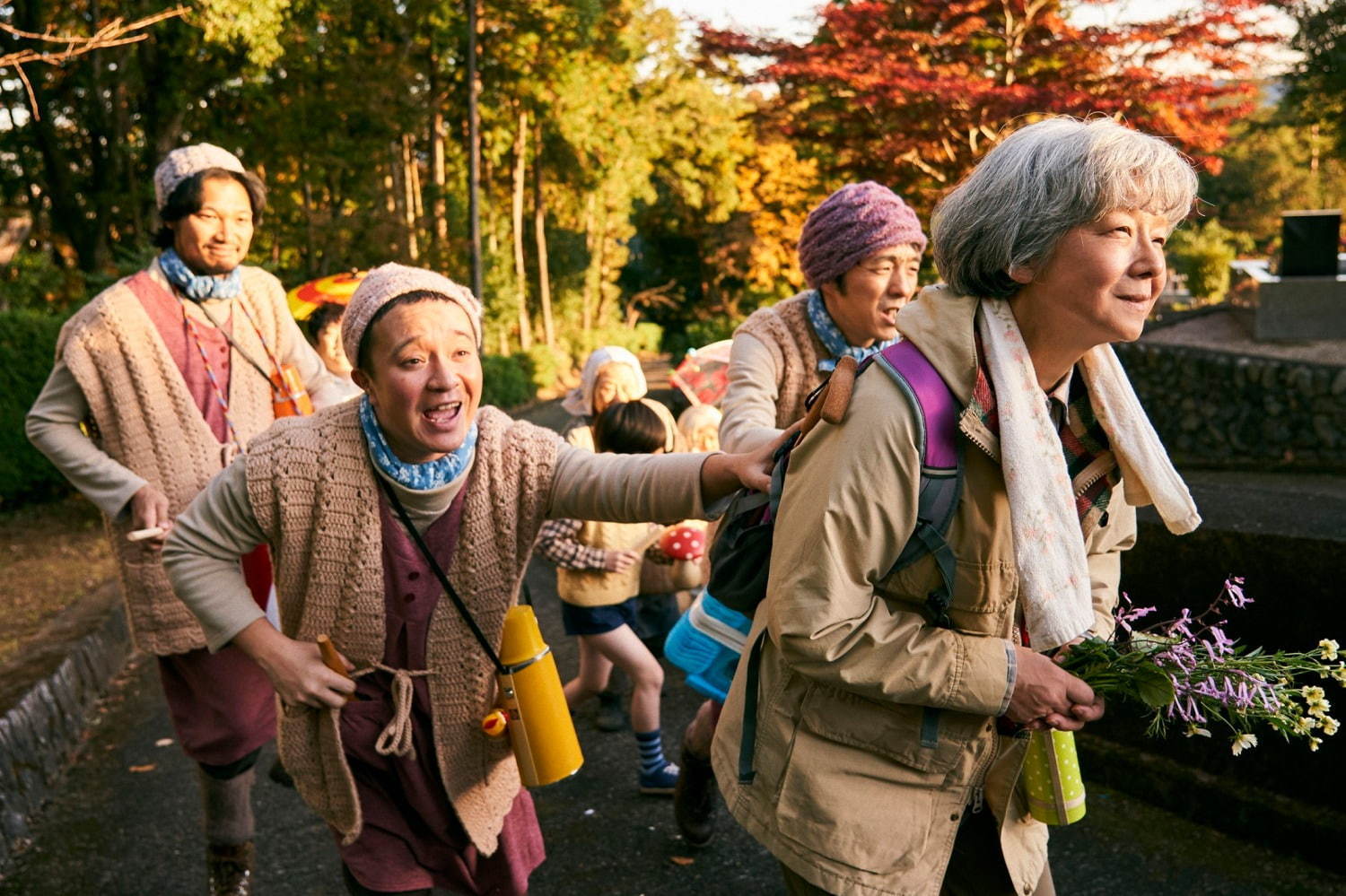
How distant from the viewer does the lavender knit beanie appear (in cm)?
382

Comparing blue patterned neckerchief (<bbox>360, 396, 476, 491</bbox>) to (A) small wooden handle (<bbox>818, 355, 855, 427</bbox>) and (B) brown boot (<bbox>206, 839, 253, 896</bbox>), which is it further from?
(B) brown boot (<bbox>206, 839, 253, 896</bbox>)

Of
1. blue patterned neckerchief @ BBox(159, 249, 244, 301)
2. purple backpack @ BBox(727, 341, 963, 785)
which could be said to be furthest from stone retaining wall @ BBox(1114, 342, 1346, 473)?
purple backpack @ BBox(727, 341, 963, 785)

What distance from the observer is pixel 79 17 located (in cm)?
1622

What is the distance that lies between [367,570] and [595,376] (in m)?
3.45

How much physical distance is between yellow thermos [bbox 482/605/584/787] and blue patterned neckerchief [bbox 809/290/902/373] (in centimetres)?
142

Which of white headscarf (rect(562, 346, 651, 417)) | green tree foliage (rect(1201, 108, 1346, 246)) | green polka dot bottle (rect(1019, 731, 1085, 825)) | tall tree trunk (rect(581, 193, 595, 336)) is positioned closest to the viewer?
green polka dot bottle (rect(1019, 731, 1085, 825))

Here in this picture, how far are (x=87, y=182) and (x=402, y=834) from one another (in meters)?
17.8

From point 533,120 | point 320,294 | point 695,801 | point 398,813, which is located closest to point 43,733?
point 320,294

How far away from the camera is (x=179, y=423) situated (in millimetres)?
3828

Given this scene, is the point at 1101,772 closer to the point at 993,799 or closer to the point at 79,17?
the point at 993,799

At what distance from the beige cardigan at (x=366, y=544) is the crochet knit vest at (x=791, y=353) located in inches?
42.4

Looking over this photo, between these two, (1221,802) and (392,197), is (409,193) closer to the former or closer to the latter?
(392,197)

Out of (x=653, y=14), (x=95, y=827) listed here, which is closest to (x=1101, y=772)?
(x=95, y=827)

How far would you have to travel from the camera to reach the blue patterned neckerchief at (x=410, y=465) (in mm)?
2600
